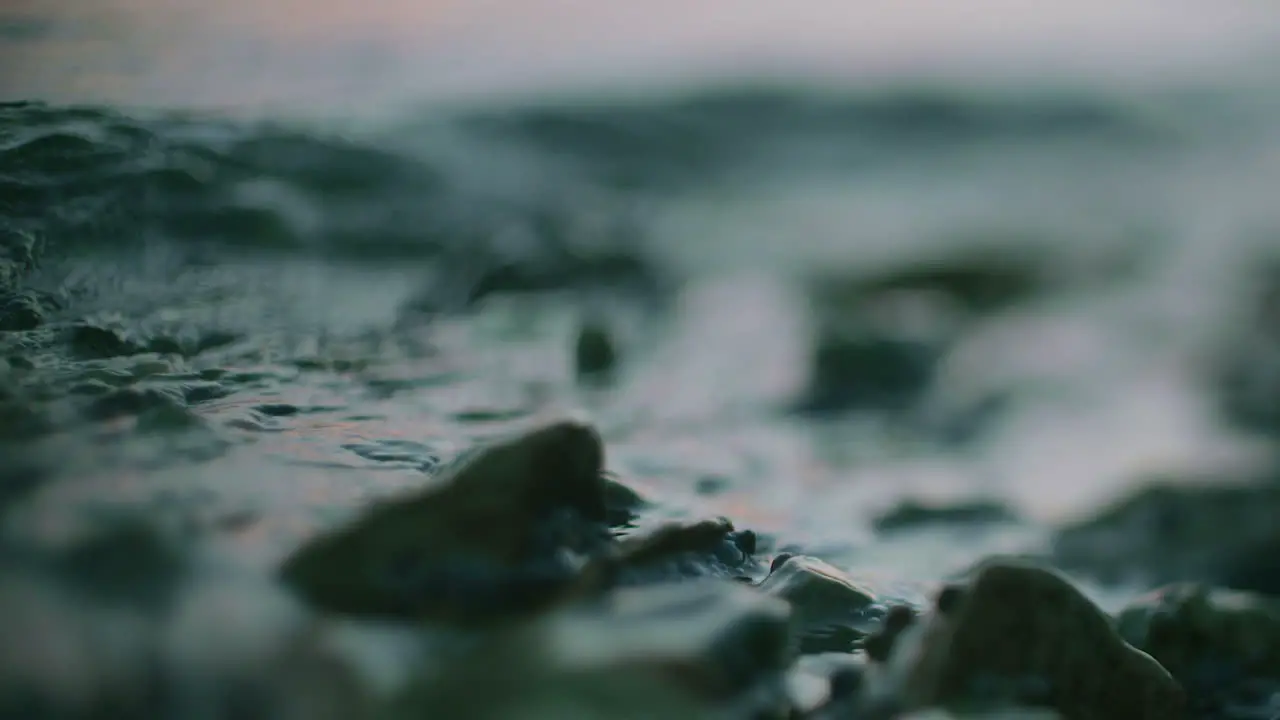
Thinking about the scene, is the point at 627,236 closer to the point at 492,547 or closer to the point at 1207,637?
the point at 1207,637

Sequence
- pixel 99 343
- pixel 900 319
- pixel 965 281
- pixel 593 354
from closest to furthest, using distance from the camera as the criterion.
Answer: pixel 99 343 < pixel 593 354 < pixel 900 319 < pixel 965 281

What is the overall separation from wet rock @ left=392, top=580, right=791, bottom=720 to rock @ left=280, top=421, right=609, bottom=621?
0.10 meters

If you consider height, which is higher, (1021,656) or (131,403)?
(131,403)

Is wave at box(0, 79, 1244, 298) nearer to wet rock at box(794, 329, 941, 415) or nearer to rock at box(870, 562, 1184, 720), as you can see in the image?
wet rock at box(794, 329, 941, 415)

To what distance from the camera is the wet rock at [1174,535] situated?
294 cm

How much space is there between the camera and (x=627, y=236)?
5.65 metres

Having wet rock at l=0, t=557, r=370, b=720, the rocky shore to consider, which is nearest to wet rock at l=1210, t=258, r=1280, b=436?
the rocky shore

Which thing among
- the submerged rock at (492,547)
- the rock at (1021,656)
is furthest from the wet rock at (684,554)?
the rock at (1021,656)

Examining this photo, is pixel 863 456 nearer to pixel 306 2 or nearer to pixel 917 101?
pixel 306 2

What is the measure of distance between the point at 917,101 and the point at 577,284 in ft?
13.9

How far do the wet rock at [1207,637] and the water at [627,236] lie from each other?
53cm

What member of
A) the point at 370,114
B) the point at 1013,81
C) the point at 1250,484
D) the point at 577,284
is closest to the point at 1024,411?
the point at 1250,484

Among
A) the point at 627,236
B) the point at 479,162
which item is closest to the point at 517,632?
the point at 627,236

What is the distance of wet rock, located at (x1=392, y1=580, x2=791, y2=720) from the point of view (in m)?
1.27
